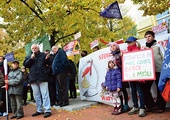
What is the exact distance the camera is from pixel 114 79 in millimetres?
6332

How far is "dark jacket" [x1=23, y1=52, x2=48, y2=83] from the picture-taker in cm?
705

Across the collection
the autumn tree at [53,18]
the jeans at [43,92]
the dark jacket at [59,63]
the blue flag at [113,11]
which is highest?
the autumn tree at [53,18]

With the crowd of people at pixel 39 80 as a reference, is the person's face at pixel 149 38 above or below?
above

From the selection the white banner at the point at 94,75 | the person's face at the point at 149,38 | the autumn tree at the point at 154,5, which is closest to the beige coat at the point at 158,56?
the person's face at the point at 149,38

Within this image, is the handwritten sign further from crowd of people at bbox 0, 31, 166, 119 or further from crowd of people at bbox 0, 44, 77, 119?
crowd of people at bbox 0, 44, 77, 119

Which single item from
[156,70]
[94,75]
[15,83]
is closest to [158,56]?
[156,70]

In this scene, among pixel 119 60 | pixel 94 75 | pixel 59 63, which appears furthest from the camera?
pixel 94 75

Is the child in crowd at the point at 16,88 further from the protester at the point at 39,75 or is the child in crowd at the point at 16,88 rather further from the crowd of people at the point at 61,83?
the protester at the point at 39,75

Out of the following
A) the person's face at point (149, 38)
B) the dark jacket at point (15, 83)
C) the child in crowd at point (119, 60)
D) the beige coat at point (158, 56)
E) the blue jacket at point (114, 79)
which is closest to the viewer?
the beige coat at point (158, 56)

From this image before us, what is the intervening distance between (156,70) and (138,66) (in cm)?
41

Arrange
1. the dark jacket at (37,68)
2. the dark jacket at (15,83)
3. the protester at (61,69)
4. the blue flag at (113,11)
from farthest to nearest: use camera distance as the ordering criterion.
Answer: the blue flag at (113,11) → the protester at (61,69) → the dark jacket at (15,83) → the dark jacket at (37,68)

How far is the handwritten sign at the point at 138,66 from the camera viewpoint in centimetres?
550

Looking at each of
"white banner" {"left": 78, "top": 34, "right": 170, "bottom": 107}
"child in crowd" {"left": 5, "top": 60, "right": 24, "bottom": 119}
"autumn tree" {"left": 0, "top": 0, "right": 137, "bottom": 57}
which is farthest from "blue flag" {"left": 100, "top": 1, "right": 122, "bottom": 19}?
"child in crowd" {"left": 5, "top": 60, "right": 24, "bottom": 119}

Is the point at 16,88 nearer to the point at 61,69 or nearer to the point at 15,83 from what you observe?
the point at 15,83
